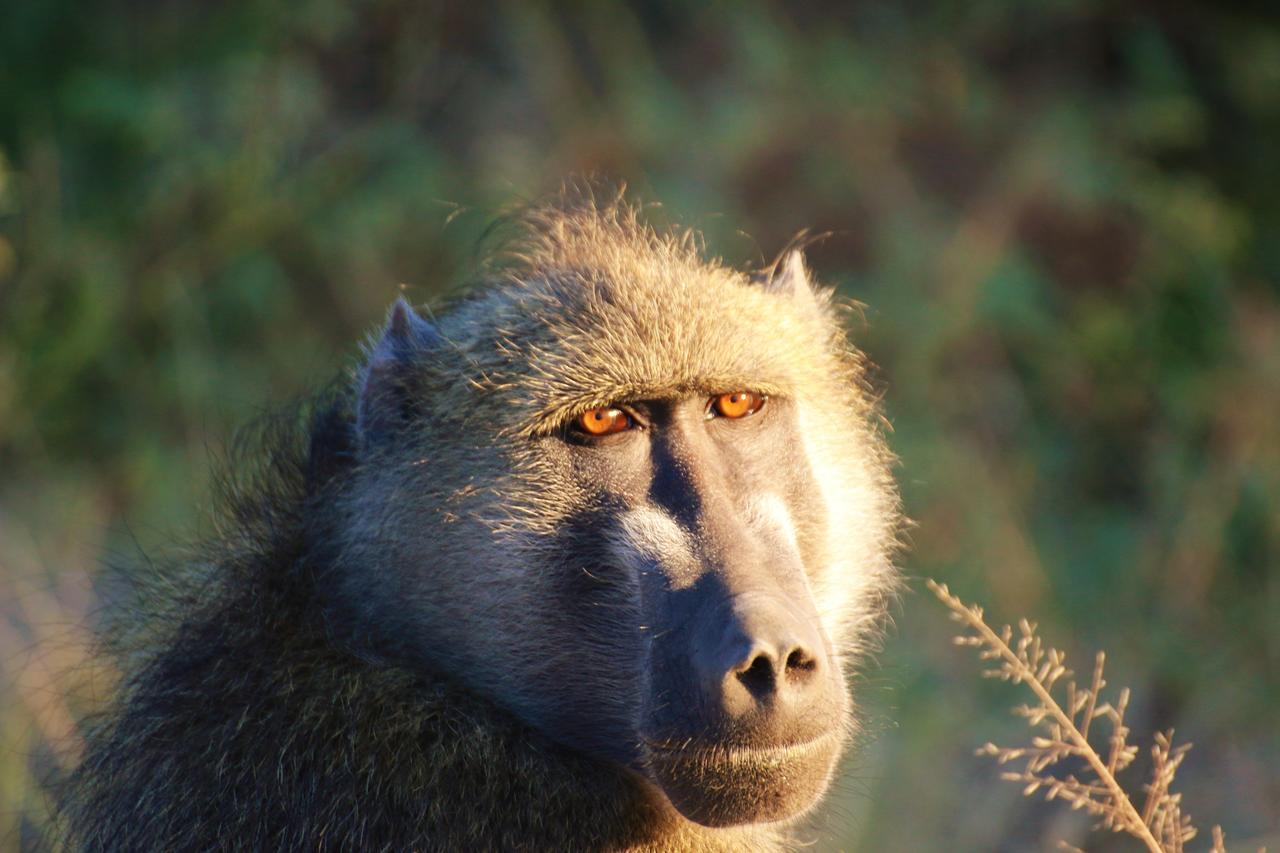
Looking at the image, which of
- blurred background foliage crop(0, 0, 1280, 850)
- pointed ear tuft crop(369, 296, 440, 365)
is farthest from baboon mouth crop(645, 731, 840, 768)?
blurred background foliage crop(0, 0, 1280, 850)

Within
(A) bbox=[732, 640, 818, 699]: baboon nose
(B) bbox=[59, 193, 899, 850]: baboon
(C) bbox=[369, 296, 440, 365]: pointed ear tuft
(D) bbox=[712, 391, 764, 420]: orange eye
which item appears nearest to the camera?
(A) bbox=[732, 640, 818, 699]: baboon nose

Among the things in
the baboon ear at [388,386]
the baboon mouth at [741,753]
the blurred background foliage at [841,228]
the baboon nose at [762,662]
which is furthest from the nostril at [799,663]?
the blurred background foliage at [841,228]

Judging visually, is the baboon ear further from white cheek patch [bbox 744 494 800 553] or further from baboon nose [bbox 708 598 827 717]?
baboon nose [bbox 708 598 827 717]

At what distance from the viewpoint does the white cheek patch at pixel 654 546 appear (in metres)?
2.70

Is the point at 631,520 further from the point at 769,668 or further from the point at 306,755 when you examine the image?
the point at 306,755

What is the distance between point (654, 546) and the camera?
109 inches

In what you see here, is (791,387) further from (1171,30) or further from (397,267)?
(1171,30)

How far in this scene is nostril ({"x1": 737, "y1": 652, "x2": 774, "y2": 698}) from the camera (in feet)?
8.14

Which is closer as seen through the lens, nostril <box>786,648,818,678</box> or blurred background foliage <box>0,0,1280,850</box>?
nostril <box>786,648,818,678</box>

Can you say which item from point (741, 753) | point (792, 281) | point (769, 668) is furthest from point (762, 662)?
point (792, 281)

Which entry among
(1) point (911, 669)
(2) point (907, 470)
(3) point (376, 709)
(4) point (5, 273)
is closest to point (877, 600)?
(3) point (376, 709)

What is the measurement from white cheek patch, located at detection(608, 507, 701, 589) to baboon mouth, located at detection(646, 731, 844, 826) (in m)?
0.32

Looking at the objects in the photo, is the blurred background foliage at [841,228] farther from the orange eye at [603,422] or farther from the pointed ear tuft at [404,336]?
the orange eye at [603,422]

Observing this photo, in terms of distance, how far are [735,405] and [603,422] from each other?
30 centimetres
